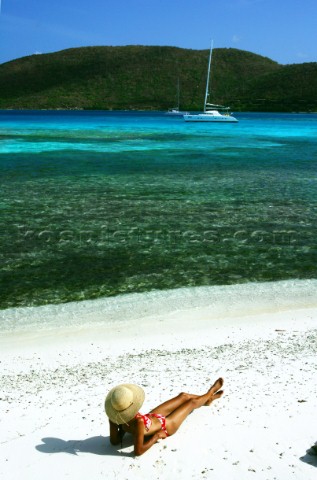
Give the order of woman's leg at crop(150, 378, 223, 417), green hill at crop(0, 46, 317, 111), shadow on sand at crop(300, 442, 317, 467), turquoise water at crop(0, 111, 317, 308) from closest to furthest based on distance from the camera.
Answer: shadow on sand at crop(300, 442, 317, 467)
woman's leg at crop(150, 378, 223, 417)
turquoise water at crop(0, 111, 317, 308)
green hill at crop(0, 46, 317, 111)

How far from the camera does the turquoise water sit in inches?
417

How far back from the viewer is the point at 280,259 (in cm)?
1180

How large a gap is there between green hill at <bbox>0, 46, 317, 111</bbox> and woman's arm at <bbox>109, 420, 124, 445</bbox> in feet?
419

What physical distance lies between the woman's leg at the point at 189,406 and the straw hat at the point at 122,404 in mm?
496

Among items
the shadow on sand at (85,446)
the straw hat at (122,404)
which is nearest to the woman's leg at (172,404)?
the shadow on sand at (85,446)

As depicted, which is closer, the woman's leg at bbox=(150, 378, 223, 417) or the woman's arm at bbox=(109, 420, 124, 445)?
the woman's arm at bbox=(109, 420, 124, 445)

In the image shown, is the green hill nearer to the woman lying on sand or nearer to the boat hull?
the boat hull

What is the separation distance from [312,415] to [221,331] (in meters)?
2.76

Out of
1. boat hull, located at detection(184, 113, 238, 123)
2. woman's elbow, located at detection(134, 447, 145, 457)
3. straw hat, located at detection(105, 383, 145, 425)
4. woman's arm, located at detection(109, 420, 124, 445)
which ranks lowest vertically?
woman's elbow, located at detection(134, 447, 145, 457)

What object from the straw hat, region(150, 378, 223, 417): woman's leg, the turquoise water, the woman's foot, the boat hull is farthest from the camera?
the boat hull

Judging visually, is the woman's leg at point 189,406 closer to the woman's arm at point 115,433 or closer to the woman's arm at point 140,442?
the woman's arm at point 140,442

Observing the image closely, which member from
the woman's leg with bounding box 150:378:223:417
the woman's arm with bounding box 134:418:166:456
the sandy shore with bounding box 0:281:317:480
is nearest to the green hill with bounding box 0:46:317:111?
the sandy shore with bounding box 0:281:317:480

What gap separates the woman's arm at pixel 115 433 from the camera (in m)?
4.96

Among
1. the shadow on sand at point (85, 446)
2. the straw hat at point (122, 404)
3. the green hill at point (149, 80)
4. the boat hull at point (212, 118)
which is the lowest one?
the shadow on sand at point (85, 446)
